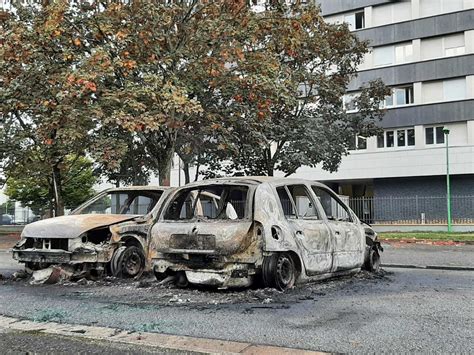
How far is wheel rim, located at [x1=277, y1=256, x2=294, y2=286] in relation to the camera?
24.2 ft

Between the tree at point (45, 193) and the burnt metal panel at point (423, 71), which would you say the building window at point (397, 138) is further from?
the tree at point (45, 193)

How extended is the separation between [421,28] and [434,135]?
711cm

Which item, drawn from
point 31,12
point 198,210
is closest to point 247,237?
point 198,210

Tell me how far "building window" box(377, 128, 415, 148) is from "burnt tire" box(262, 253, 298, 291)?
98.9 ft

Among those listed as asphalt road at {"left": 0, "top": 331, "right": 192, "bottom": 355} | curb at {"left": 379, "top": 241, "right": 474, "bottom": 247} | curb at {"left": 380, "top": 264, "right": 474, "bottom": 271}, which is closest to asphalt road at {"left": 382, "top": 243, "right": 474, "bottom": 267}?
curb at {"left": 380, "top": 264, "right": 474, "bottom": 271}

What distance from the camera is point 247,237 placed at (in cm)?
731

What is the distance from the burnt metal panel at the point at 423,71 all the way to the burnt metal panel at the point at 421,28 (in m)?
1.79

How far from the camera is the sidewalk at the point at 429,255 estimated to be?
12.6 m

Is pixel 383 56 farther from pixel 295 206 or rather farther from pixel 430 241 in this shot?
pixel 295 206

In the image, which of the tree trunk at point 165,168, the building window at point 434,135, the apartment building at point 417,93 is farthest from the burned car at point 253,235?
the building window at point 434,135

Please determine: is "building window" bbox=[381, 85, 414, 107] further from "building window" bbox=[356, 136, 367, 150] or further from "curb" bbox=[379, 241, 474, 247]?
"curb" bbox=[379, 241, 474, 247]

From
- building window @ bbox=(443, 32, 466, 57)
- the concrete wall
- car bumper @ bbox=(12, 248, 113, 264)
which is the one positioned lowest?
car bumper @ bbox=(12, 248, 113, 264)

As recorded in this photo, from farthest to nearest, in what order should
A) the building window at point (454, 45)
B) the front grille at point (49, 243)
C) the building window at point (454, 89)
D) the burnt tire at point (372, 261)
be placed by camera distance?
the building window at point (454, 45)
the building window at point (454, 89)
the burnt tire at point (372, 261)
the front grille at point (49, 243)

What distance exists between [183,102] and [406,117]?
25.6 metres
